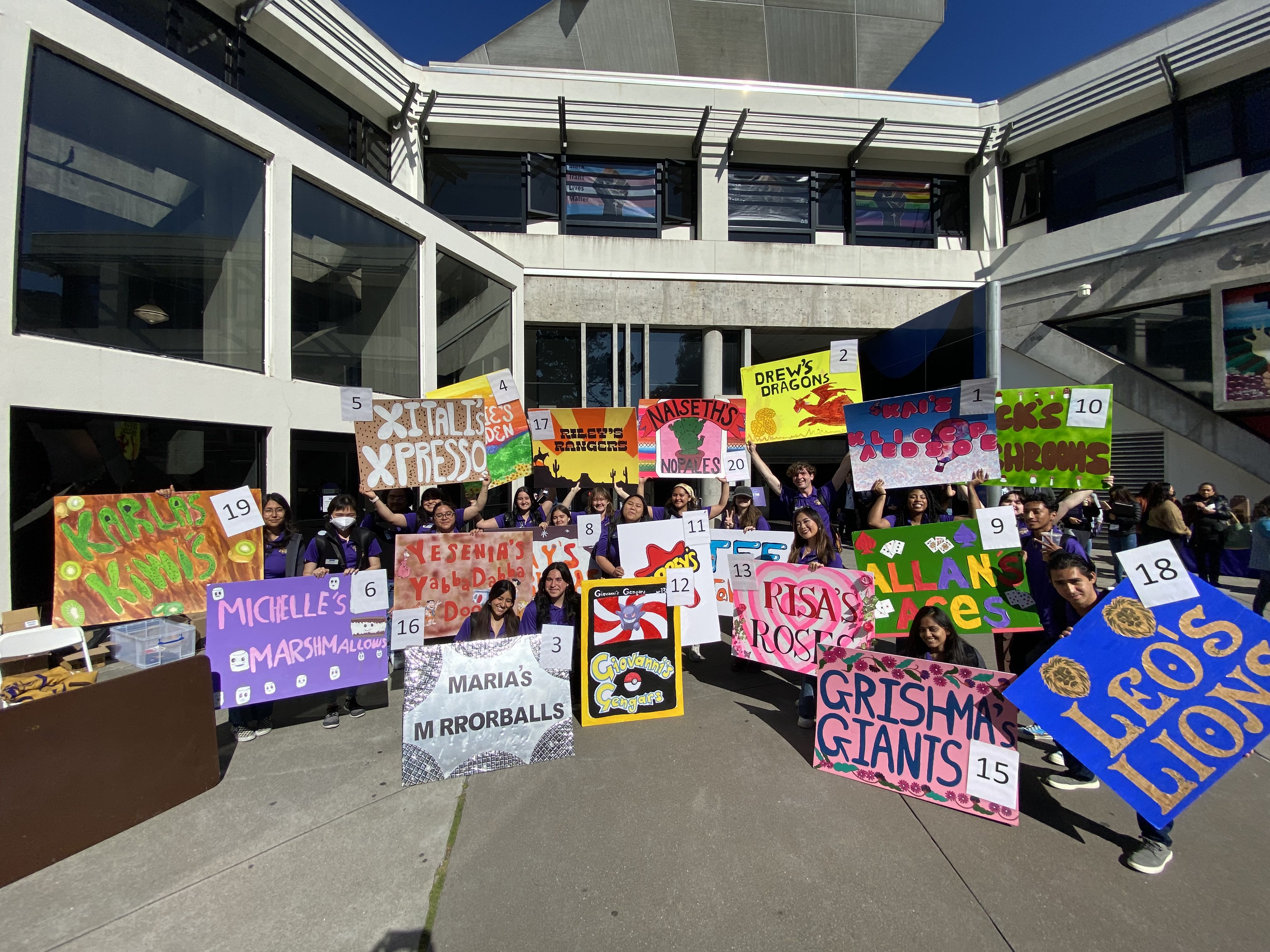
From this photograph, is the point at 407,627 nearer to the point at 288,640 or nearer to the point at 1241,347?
the point at 288,640

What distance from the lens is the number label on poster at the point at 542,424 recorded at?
24.8 ft

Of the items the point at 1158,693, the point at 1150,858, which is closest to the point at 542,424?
the point at 1158,693

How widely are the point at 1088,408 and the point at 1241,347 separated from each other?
10518 mm

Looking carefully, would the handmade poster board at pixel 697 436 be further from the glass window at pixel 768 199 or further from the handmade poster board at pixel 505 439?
the glass window at pixel 768 199

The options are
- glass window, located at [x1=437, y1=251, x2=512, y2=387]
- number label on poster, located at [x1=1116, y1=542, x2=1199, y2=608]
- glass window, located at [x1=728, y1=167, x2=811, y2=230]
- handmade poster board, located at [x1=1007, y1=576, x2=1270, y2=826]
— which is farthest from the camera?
glass window, located at [x1=728, y1=167, x2=811, y2=230]

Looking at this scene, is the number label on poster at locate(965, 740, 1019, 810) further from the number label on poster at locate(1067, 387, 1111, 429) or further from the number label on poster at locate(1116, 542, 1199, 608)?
the number label on poster at locate(1067, 387, 1111, 429)

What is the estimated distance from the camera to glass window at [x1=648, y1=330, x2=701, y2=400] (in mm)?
13766

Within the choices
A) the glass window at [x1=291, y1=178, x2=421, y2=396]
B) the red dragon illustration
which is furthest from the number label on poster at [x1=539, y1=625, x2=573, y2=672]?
the glass window at [x1=291, y1=178, x2=421, y2=396]

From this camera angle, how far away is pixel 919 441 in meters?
5.54

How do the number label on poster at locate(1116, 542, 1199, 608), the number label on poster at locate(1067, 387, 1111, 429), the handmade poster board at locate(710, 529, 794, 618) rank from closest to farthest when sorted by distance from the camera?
1. the number label on poster at locate(1116, 542, 1199, 608)
2. the number label on poster at locate(1067, 387, 1111, 429)
3. the handmade poster board at locate(710, 529, 794, 618)

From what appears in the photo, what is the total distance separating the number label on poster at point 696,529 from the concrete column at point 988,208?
1400 centimetres

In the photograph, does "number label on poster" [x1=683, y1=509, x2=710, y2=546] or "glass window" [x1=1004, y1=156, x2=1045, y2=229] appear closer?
"number label on poster" [x1=683, y1=509, x2=710, y2=546]

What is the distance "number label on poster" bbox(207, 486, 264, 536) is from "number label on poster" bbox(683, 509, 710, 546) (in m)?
3.63

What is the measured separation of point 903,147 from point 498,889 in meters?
17.3
